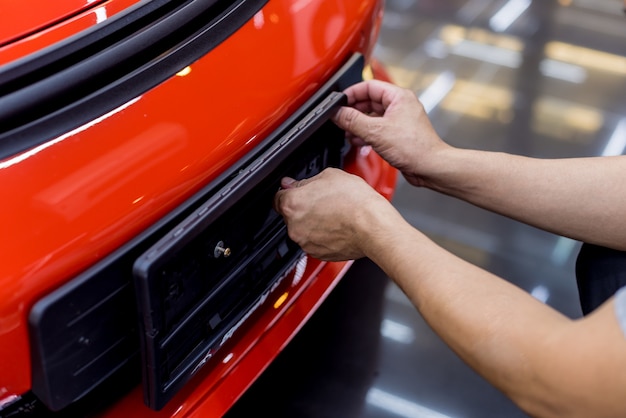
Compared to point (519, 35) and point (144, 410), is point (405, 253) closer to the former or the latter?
→ point (144, 410)

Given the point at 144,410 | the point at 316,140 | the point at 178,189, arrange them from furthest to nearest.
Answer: the point at 316,140
the point at 144,410
the point at 178,189

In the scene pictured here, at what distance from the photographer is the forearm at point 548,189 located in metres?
1.19

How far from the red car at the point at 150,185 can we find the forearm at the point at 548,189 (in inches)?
10.2

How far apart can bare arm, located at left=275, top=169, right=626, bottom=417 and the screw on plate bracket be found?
0.39ft

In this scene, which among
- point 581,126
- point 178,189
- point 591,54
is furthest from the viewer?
point 591,54

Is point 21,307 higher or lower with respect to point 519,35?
higher

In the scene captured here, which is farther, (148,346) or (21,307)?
(148,346)

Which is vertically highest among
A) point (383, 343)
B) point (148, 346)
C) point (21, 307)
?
point (21, 307)

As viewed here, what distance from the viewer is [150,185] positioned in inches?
35.7

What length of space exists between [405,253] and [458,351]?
0.15 meters

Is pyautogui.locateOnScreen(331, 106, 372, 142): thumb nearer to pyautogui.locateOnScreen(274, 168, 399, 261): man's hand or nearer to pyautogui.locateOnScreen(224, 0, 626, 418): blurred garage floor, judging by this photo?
pyautogui.locateOnScreen(274, 168, 399, 261): man's hand

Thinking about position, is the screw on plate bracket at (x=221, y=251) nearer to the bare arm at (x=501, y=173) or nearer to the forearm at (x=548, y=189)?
the bare arm at (x=501, y=173)

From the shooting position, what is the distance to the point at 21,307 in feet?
2.67

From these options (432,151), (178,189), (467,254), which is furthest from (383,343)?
(178,189)
